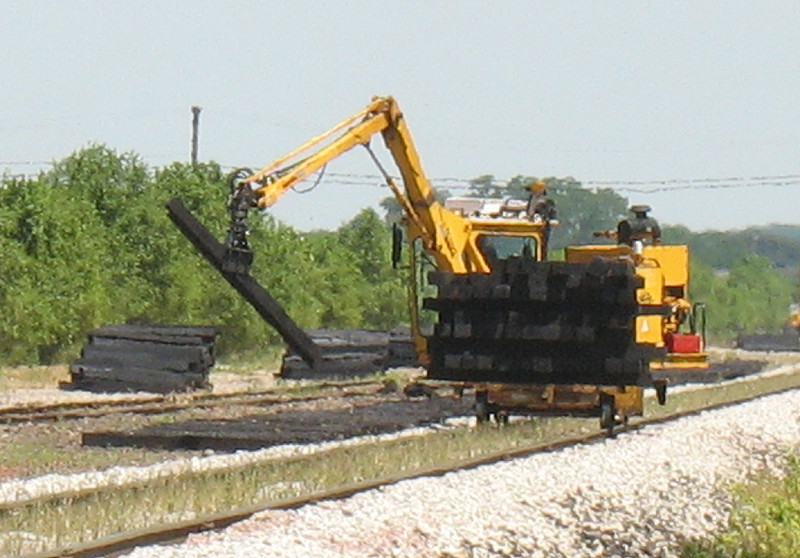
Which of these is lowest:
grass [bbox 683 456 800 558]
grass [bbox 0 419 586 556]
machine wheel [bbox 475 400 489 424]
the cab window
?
grass [bbox 683 456 800 558]

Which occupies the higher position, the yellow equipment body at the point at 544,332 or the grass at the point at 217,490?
the yellow equipment body at the point at 544,332

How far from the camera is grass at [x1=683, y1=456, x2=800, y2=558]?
12.4 m

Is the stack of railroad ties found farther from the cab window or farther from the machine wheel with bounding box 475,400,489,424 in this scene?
the machine wheel with bounding box 475,400,489,424

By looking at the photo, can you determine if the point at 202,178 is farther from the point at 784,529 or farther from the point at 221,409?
the point at 784,529

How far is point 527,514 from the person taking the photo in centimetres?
1258

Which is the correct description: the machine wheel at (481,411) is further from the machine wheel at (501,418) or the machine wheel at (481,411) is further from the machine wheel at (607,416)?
the machine wheel at (607,416)

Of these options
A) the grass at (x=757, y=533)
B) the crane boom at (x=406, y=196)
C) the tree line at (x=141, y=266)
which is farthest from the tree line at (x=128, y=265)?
the grass at (x=757, y=533)

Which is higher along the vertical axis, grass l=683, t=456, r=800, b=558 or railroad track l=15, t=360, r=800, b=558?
railroad track l=15, t=360, r=800, b=558

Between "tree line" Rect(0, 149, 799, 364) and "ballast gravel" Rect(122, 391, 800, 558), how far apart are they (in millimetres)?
20729

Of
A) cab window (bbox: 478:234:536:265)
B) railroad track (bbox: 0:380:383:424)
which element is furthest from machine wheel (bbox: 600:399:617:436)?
railroad track (bbox: 0:380:383:424)

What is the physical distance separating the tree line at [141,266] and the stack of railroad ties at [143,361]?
8.54 m

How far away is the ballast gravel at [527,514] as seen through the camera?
10.8m

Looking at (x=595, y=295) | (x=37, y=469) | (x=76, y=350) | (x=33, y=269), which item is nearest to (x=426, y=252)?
(x=595, y=295)

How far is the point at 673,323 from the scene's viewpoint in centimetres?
2523
